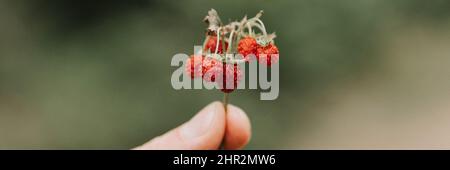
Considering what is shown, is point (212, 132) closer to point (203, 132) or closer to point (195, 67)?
point (203, 132)

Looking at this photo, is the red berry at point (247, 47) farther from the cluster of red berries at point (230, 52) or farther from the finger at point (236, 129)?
the finger at point (236, 129)

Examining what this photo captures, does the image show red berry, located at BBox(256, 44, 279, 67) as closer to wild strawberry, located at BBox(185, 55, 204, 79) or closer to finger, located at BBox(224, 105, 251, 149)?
wild strawberry, located at BBox(185, 55, 204, 79)

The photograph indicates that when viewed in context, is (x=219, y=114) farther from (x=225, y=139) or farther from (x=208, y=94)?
(x=208, y=94)

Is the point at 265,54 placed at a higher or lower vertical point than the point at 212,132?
higher

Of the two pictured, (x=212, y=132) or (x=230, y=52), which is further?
(x=212, y=132)

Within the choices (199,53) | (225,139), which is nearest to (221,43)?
(199,53)

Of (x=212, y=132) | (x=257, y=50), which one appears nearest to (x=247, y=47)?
(x=257, y=50)

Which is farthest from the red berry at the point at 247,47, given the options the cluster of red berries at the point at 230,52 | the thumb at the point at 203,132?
the thumb at the point at 203,132
